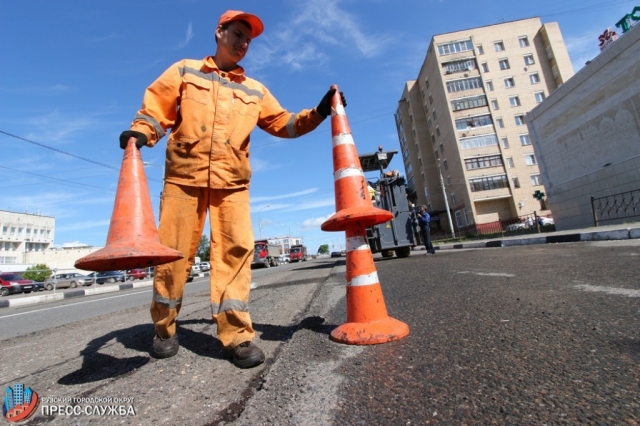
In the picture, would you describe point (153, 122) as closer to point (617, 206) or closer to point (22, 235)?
point (617, 206)

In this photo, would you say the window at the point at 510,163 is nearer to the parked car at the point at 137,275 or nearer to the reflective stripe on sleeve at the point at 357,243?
the parked car at the point at 137,275

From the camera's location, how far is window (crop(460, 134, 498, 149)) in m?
43.1

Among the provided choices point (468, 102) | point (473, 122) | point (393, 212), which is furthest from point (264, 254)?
point (468, 102)

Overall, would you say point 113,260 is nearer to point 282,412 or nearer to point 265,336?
point 282,412

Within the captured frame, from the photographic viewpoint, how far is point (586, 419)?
0.94m

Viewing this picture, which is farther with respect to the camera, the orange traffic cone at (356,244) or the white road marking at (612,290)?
the white road marking at (612,290)

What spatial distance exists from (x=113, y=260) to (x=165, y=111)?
1147 mm

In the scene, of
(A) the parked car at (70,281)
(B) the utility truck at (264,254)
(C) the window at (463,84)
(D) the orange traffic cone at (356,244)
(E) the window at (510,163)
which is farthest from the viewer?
(C) the window at (463,84)

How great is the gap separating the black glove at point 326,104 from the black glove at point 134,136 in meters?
1.17

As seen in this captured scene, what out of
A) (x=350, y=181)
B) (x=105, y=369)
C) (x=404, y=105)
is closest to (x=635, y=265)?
(x=350, y=181)

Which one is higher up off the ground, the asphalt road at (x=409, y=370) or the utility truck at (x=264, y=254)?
the utility truck at (x=264, y=254)

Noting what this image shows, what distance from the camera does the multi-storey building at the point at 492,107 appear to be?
1655 inches

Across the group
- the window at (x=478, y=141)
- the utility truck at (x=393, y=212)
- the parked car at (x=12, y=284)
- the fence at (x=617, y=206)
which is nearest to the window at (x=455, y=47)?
the window at (x=478, y=141)

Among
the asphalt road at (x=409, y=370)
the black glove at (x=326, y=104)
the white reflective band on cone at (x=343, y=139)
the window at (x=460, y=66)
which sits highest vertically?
the window at (x=460, y=66)
